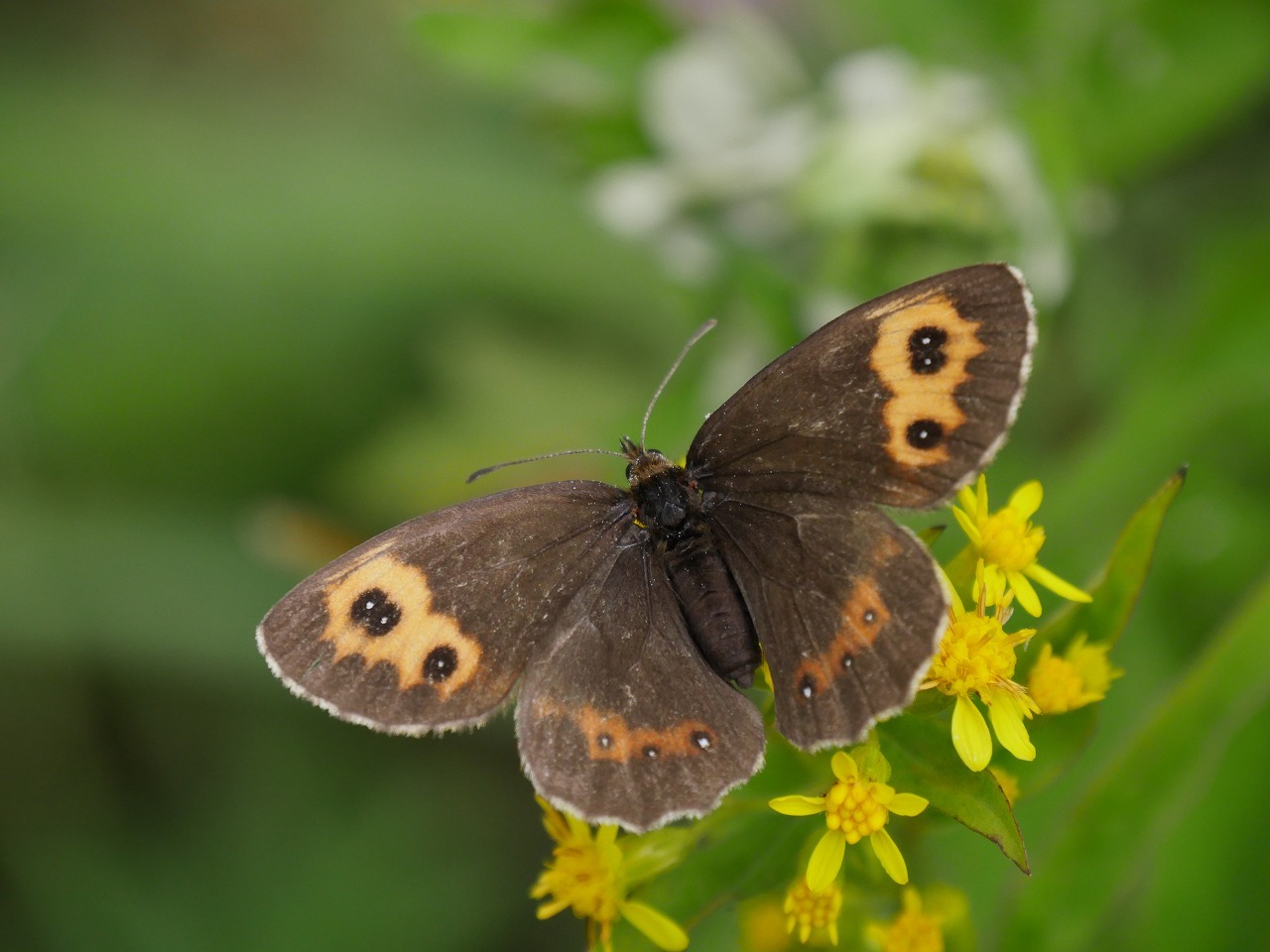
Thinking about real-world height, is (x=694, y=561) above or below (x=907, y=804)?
above

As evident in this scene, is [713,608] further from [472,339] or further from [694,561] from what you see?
[472,339]

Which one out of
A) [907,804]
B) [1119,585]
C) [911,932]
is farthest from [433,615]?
[1119,585]

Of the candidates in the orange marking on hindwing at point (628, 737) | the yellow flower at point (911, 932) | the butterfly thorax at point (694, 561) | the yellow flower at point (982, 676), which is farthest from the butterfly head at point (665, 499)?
the yellow flower at point (911, 932)

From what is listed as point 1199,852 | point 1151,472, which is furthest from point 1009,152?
point 1199,852

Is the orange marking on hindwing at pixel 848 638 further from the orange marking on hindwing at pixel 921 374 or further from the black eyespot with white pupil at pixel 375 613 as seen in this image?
the black eyespot with white pupil at pixel 375 613

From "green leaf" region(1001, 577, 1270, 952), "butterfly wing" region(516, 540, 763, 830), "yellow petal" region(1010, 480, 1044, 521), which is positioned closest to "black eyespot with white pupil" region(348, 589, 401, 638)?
"butterfly wing" region(516, 540, 763, 830)

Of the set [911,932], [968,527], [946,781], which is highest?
[968,527]
